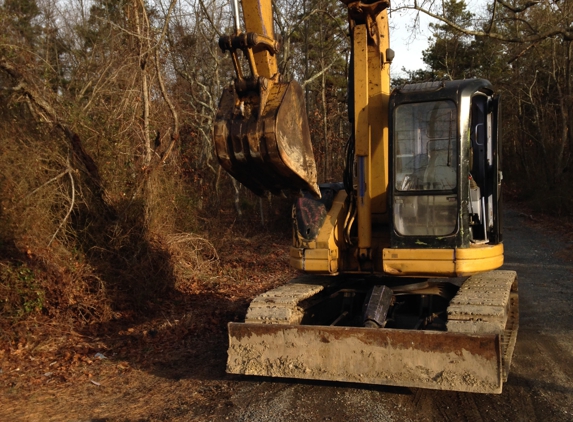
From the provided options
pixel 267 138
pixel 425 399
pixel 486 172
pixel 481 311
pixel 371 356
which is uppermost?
pixel 267 138

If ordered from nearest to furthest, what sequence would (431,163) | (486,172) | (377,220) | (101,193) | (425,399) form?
(425,399), (431,163), (377,220), (486,172), (101,193)

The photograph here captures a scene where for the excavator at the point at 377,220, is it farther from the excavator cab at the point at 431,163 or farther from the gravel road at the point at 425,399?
the gravel road at the point at 425,399

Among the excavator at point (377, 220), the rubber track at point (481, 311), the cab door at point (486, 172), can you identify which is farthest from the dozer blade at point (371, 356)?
the cab door at point (486, 172)

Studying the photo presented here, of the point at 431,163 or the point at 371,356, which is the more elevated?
the point at 431,163

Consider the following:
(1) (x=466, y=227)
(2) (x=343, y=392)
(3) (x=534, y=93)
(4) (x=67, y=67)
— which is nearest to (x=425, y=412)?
(2) (x=343, y=392)

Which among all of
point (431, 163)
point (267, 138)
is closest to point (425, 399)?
point (431, 163)

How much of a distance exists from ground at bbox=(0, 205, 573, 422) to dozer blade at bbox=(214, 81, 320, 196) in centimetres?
193

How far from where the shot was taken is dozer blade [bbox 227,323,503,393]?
15.1 ft

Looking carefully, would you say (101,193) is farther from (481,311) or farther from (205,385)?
(481,311)

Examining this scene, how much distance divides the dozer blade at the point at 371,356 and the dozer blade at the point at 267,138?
53.2 inches

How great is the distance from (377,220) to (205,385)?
8.06ft

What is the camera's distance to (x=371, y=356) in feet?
16.1

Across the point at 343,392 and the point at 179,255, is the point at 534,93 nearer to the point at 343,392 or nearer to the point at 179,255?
the point at 179,255

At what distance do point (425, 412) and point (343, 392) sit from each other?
2.60 ft
